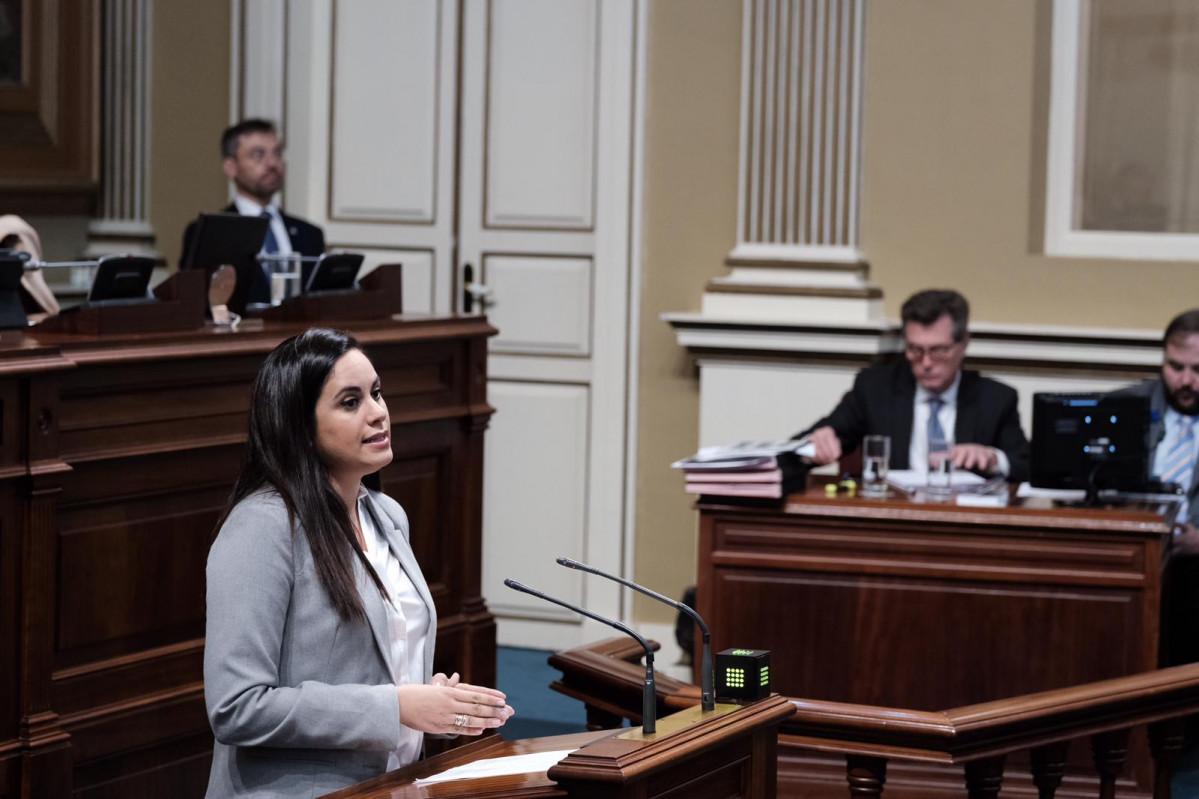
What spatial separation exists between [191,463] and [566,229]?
272 cm

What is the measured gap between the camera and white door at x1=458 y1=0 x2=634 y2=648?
619 centimetres

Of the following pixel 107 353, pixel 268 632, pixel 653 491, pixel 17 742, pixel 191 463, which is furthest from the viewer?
pixel 653 491

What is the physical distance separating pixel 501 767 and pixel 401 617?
1.26 ft

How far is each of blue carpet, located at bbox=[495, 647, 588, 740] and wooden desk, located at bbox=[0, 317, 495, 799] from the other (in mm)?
1511

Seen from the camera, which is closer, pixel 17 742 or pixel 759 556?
pixel 17 742

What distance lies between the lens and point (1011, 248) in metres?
5.74

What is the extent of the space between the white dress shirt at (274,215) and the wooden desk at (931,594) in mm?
2216

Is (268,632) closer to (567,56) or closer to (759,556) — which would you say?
(759,556)

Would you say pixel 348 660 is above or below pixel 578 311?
below

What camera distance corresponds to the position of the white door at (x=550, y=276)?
6.19 m

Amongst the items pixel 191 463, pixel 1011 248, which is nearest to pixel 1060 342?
pixel 1011 248

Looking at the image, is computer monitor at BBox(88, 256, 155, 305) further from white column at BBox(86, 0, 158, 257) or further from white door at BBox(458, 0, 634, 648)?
white column at BBox(86, 0, 158, 257)

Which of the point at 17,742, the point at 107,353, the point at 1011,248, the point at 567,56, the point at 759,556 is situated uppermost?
the point at 567,56

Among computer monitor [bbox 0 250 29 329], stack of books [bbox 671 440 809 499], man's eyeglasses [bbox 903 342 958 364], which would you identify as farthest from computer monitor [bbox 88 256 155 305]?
man's eyeglasses [bbox 903 342 958 364]
